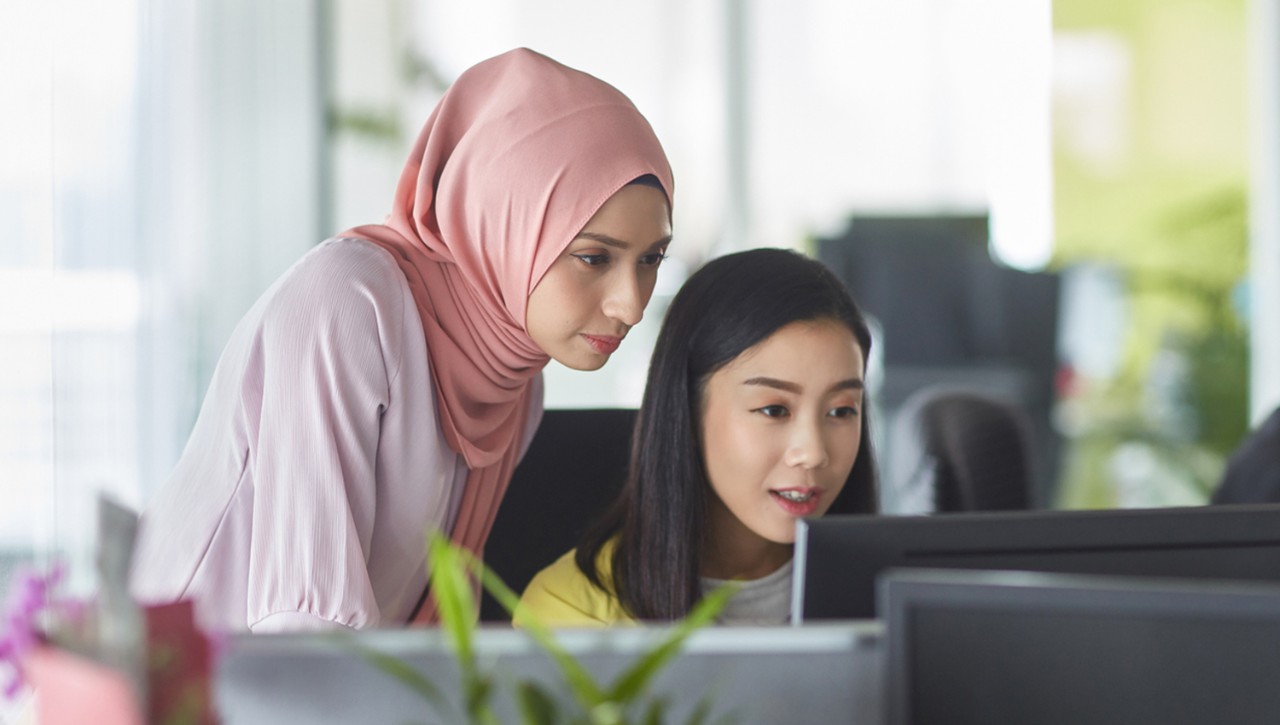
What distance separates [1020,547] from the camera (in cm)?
95

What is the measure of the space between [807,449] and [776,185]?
3.63 metres

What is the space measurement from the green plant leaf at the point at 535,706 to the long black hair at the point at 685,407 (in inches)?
29.5

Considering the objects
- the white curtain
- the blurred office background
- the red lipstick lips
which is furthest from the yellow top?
the blurred office background

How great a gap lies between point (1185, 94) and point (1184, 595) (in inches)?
202

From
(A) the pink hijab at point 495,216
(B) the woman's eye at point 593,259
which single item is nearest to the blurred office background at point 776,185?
(A) the pink hijab at point 495,216

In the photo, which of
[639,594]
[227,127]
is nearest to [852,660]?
[639,594]

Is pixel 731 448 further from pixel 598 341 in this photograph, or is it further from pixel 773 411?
pixel 598 341

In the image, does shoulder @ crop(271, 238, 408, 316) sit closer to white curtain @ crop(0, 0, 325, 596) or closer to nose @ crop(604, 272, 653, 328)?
nose @ crop(604, 272, 653, 328)

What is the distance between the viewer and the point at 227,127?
3.24 metres

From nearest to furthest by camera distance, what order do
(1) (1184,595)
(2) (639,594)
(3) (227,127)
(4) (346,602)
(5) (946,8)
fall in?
(1) (1184,595) < (4) (346,602) < (2) (639,594) < (3) (227,127) < (5) (946,8)

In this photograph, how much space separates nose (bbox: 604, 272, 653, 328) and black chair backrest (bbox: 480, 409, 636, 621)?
40 cm

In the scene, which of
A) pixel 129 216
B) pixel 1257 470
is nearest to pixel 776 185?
pixel 129 216

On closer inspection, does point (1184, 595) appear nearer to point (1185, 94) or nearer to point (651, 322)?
point (651, 322)

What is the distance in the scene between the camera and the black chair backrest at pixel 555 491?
5.85 ft
